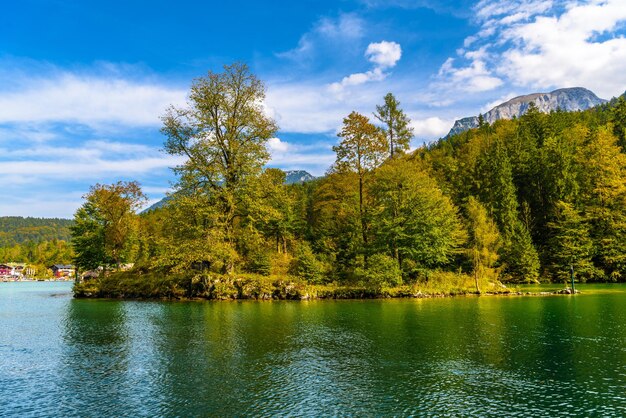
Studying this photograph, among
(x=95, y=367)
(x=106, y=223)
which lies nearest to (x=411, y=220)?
(x=95, y=367)

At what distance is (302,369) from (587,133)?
240 ft

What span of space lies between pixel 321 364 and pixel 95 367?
10.1 metres

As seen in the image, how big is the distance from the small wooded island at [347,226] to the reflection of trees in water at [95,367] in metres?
18.0

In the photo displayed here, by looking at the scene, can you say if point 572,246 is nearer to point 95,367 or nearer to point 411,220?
point 411,220

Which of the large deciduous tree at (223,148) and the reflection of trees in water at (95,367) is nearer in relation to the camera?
the reflection of trees in water at (95,367)

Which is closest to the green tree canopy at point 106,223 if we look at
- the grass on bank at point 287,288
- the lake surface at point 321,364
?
the grass on bank at point 287,288

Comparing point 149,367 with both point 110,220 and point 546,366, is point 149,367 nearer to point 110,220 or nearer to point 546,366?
point 546,366

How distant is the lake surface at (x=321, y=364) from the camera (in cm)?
1305

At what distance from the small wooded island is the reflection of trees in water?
18.0 m

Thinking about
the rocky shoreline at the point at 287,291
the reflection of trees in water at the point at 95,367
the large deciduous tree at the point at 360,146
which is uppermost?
the large deciduous tree at the point at 360,146

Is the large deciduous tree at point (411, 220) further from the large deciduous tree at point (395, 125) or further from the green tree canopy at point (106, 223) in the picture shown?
the green tree canopy at point (106, 223)

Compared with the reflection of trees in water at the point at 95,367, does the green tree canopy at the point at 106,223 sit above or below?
above

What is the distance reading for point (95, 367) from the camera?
58.6 ft

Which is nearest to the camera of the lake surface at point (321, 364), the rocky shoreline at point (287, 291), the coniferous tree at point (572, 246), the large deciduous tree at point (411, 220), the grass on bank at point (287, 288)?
the lake surface at point (321, 364)
